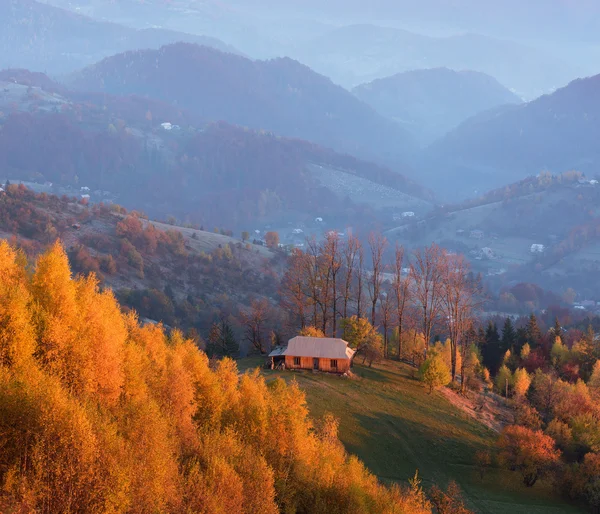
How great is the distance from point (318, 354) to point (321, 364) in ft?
3.78

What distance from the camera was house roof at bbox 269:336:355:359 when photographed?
49.8m

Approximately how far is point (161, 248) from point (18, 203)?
40354 mm

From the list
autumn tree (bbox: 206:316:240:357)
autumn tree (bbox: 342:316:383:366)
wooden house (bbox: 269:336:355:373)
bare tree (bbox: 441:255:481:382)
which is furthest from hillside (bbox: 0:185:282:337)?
bare tree (bbox: 441:255:481:382)

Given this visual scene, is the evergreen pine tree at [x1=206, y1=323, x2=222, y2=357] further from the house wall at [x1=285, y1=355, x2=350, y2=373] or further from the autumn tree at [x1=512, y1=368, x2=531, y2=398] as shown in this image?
the autumn tree at [x1=512, y1=368, x2=531, y2=398]

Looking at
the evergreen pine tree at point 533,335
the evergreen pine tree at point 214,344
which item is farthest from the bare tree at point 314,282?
the evergreen pine tree at point 533,335

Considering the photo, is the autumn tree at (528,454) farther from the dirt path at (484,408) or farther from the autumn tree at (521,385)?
the autumn tree at (521,385)

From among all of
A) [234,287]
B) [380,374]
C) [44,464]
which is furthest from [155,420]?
[234,287]

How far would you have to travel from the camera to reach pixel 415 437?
42500 mm

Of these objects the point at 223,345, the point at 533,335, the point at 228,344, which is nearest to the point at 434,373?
the point at 228,344

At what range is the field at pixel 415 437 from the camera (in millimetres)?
37625

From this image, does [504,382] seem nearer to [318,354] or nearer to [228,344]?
[318,354]

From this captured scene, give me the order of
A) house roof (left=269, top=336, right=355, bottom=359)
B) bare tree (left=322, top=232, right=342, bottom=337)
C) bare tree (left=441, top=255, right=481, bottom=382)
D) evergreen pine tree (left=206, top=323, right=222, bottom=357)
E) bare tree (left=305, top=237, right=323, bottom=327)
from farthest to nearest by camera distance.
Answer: evergreen pine tree (left=206, top=323, right=222, bottom=357)
bare tree (left=305, top=237, right=323, bottom=327)
bare tree (left=322, top=232, right=342, bottom=337)
bare tree (left=441, top=255, right=481, bottom=382)
house roof (left=269, top=336, right=355, bottom=359)

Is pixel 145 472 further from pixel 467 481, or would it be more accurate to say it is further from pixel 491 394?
pixel 491 394

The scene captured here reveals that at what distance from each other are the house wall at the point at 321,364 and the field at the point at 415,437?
1016mm
